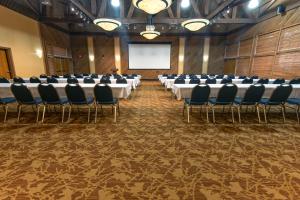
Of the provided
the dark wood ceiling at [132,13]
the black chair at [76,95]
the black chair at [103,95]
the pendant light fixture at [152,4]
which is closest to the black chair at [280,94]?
the pendant light fixture at [152,4]

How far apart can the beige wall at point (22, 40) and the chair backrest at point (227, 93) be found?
29.1 feet

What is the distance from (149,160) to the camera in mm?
2535

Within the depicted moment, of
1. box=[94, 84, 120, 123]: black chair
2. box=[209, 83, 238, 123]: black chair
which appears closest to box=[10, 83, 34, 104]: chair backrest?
box=[94, 84, 120, 123]: black chair

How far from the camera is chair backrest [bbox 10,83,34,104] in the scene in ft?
12.1

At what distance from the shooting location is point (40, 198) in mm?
1811

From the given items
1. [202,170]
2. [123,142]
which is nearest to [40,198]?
[123,142]

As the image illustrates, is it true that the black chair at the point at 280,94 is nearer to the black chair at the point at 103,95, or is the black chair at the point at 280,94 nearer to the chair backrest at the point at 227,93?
the chair backrest at the point at 227,93

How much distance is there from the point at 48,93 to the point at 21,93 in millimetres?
570

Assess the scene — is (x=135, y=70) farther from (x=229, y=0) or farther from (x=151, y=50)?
(x=229, y=0)

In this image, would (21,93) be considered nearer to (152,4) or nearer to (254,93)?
(152,4)

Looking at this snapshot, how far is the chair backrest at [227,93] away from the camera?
12.6 ft

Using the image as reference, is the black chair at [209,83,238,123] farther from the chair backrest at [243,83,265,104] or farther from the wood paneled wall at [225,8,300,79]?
the wood paneled wall at [225,8,300,79]

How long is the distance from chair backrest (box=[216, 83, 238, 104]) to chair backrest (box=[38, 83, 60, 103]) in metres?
3.84

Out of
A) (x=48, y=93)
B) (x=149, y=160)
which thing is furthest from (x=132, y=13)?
(x=149, y=160)
